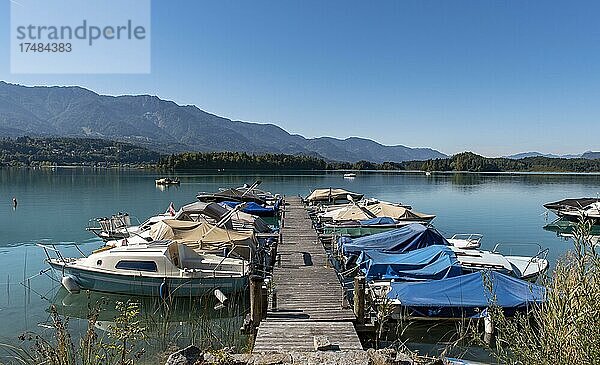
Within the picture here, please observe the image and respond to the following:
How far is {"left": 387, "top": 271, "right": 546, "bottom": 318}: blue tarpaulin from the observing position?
41.6 feet

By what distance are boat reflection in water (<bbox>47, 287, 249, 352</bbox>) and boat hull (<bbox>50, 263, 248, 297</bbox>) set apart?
0.88ft

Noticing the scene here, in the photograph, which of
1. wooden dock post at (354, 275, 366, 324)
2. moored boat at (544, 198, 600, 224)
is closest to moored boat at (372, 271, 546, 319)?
wooden dock post at (354, 275, 366, 324)

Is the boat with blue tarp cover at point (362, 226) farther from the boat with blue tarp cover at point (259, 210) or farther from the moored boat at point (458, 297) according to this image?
the moored boat at point (458, 297)

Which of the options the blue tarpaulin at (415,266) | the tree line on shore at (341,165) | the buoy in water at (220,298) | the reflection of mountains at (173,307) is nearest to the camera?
the reflection of mountains at (173,307)

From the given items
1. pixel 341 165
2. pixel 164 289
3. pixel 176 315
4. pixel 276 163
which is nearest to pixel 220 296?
pixel 176 315

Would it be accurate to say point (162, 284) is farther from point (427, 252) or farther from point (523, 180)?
point (523, 180)

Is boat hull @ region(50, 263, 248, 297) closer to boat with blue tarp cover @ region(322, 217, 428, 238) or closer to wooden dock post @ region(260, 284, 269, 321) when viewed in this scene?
wooden dock post @ region(260, 284, 269, 321)

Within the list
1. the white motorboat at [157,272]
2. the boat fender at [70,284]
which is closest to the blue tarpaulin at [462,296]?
the white motorboat at [157,272]

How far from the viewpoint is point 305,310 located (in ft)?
40.7

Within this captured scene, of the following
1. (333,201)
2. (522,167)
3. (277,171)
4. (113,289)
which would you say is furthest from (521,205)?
(522,167)

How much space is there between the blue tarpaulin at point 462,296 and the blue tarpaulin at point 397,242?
6514 millimetres

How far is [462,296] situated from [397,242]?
25.8ft

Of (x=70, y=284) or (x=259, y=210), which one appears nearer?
(x=70, y=284)

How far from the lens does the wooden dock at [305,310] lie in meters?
10.2
